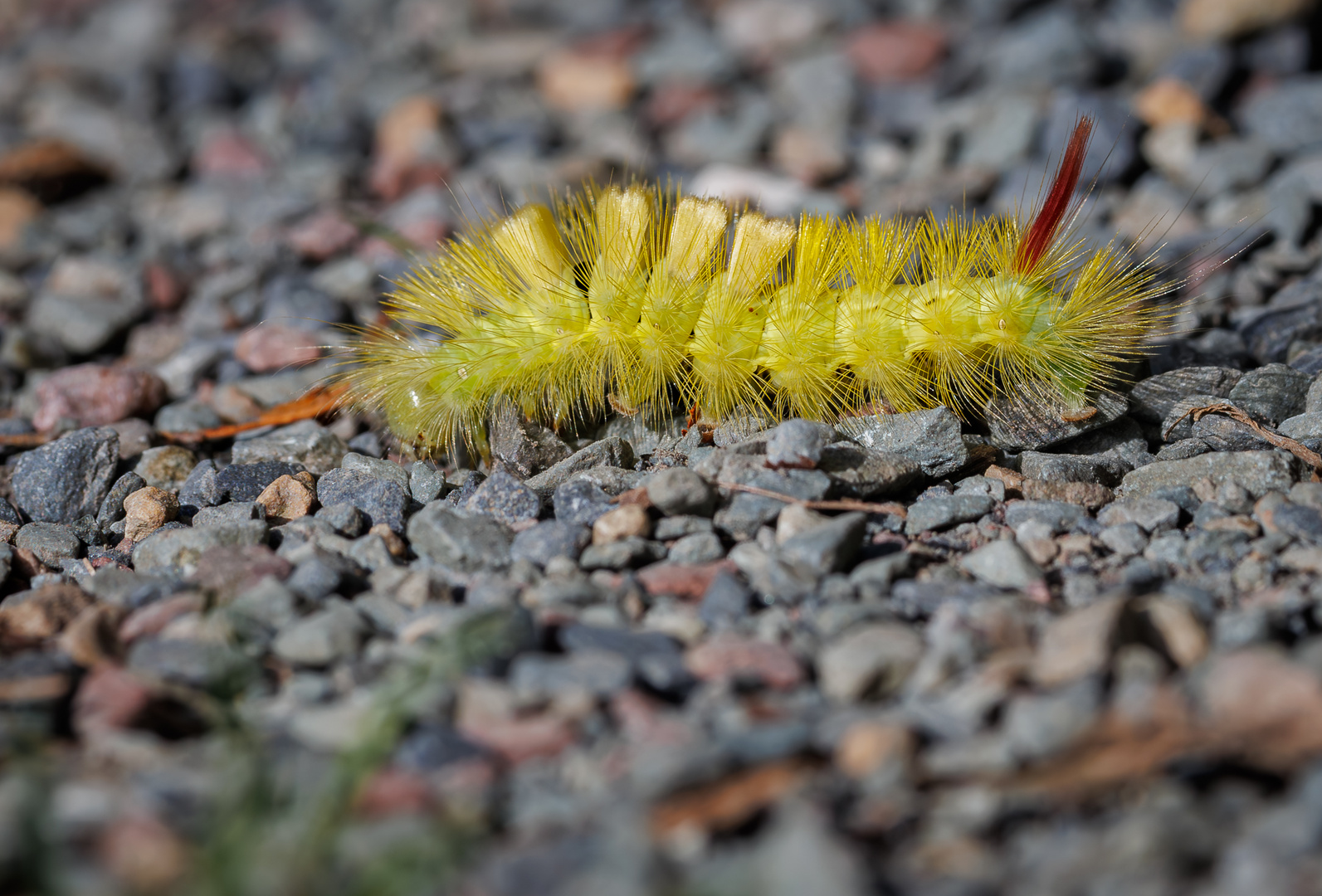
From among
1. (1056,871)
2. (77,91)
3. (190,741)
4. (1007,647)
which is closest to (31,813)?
(190,741)

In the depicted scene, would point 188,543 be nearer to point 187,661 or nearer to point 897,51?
point 187,661

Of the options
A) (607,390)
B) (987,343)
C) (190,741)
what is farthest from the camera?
(607,390)

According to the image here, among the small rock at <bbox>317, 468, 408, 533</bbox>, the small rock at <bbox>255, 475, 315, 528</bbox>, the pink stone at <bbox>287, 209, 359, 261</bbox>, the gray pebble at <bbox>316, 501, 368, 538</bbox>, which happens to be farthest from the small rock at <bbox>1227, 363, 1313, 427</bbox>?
the pink stone at <bbox>287, 209, 359, 261</bbox>

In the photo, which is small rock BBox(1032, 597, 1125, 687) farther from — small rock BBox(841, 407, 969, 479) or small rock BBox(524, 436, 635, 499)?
small rock BBox(524, 436, 635, 499)

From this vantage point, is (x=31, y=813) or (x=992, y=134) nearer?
(x=31, y=813)

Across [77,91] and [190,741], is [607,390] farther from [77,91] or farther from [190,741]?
[77,91]

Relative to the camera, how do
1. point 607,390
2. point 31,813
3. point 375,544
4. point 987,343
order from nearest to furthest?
point 31,813 < point 375,544 < point 987,343 < point 607,390

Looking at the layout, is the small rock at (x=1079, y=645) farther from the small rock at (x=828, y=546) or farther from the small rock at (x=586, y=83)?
the small rock at (x=586, y=83)
